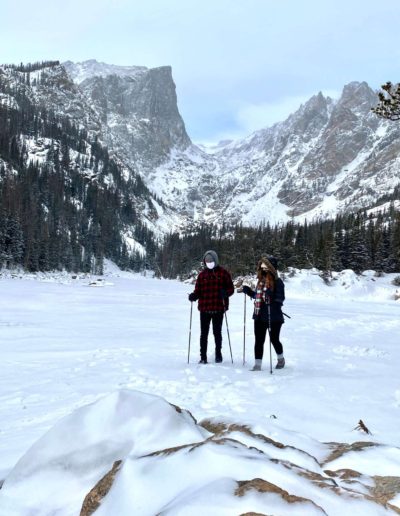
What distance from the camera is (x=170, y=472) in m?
2.08

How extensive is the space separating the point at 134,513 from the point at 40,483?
90 centimetres

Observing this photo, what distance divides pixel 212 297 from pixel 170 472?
251 inches

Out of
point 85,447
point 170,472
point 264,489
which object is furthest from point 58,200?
point 264,489

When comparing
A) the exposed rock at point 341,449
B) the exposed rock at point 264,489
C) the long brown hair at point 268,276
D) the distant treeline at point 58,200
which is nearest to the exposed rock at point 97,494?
the exposed rock at point 264,489

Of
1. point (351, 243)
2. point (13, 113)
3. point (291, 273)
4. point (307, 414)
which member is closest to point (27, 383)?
point (307, 414)

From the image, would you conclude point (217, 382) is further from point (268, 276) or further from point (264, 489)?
point (264, 489)

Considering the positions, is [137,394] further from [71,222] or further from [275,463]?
[71,222]

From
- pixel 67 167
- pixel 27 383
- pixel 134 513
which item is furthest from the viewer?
pixel 67 167

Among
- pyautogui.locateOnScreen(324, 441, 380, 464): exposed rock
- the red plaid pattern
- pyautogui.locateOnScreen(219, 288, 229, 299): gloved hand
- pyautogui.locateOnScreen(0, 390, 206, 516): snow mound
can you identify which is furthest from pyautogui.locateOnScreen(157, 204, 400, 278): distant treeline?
pyautogui.locateOnScreen(0, 390, 206, 516): snow mound

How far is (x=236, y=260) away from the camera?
10075 cm

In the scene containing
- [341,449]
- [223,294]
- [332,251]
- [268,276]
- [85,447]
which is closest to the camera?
[85,447]

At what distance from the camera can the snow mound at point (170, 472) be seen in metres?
1.82

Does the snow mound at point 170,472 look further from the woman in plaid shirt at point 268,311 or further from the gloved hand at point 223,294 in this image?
the gloved hand at point 223,294

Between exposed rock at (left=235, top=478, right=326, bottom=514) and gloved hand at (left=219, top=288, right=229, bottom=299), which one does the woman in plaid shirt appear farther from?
exposed rock at (left=235, top=478, right=326, bottom=514)
